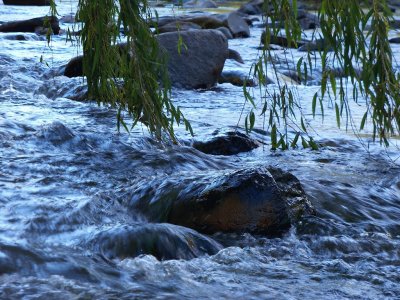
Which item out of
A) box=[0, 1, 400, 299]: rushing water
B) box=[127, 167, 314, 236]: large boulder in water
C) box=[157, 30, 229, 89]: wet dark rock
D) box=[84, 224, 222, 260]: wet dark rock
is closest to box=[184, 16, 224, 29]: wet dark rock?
box=[157, 30, 229, 89]: wet dark rock

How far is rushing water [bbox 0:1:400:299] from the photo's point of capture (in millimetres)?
3592

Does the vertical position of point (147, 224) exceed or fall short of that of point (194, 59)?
it falls short

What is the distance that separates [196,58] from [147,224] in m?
5.90

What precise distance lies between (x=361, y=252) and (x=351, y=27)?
1166 mm

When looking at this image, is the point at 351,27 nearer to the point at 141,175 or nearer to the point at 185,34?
the point at 141,175

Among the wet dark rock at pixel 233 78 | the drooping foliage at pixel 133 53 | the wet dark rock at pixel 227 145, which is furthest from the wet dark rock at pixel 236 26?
the drooping foliage at pixel 133 53

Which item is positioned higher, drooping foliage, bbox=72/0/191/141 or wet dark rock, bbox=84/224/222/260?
drooping foliage, bbox=72/0/191/141

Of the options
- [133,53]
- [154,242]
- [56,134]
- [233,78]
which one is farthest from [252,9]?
[154,242]

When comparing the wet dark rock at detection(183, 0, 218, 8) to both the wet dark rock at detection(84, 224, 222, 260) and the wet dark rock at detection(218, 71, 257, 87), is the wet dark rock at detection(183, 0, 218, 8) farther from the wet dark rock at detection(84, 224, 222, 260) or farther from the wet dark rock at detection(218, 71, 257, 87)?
the wet dark rock at detection(84, 224, 222, 260)

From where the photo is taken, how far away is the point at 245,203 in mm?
4504

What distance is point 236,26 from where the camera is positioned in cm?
1830

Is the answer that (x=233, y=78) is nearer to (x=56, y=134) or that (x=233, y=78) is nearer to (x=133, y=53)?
(x=56, y=134)

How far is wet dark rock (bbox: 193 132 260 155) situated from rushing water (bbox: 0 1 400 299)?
0.36 ft

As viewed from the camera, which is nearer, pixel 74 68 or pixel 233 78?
pixel 74 68
